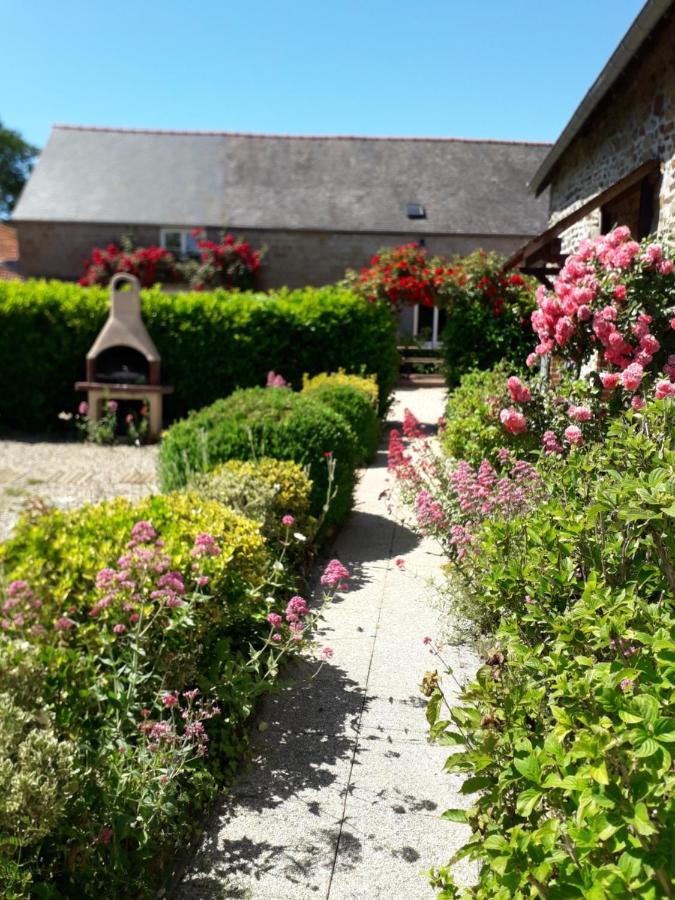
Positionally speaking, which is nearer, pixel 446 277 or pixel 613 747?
pixel 613 747

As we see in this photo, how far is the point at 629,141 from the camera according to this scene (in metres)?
8.27

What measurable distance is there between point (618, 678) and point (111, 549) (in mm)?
2566

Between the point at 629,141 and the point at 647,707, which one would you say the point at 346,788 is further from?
the point at 629,141

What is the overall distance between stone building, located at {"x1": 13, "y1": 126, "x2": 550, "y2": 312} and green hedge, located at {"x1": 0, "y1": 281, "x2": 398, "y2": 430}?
12075 millimetres

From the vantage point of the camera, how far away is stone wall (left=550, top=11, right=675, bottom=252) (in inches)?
277

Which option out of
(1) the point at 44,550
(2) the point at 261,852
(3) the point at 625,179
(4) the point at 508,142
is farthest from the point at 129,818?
(4) the point at 508,142

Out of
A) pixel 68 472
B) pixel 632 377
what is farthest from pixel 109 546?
pixel 68 472

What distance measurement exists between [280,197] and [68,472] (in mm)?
17081

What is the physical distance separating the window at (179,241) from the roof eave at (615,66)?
48.8 ft

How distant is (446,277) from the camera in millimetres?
12695

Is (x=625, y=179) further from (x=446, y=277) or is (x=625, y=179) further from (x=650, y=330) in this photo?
(x=446, y=277)

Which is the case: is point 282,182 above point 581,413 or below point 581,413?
above

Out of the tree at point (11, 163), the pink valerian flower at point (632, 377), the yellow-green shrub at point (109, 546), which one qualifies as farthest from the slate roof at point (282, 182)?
the tree at point (11, 163)

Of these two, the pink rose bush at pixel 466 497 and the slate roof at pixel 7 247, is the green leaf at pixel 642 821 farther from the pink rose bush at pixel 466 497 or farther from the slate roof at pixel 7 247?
the slate roof at pixel 7 247
